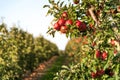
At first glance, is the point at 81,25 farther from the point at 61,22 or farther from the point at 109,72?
the point at 109,72

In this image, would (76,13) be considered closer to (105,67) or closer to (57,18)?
(57,18)

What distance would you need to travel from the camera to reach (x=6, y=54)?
15.2 meters

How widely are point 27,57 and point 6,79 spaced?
377 inches

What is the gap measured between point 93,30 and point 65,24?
1.40ft

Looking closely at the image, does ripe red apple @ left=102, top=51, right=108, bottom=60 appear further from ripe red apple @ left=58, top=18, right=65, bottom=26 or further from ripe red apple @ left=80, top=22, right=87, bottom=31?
ripe red apple @ left=58, top=18, right=65, bottom=26

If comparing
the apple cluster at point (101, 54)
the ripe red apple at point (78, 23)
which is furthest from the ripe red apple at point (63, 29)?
the apple cluster at point (101, 54)

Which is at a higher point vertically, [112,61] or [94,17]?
[94,17]

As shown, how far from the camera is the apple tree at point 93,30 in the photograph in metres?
4.37

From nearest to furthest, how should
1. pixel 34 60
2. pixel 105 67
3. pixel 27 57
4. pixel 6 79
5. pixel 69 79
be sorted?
1. pixel 105 67
2. pixel 69 79
3. pixel 6 79
4. pixel 27 57
5. pixel 34 60

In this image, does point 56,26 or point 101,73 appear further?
point 101,73

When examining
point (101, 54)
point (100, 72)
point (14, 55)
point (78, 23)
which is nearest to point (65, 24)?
point (78, 23)

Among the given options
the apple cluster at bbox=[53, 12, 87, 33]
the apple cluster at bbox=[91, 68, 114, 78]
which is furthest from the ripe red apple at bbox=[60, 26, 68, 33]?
the apple cluster at bbox=[91, 68, 114, 78]

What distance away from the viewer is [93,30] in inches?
181

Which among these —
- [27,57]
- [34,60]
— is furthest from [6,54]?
[34,60]
